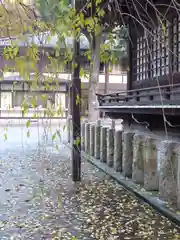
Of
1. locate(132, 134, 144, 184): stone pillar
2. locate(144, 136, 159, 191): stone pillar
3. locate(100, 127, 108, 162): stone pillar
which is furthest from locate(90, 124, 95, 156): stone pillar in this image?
locate(144, 136, 159, 191): stone pillar

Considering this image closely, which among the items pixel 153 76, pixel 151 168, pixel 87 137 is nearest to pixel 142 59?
pixel 153 76

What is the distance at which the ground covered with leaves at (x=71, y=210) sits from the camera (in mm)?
4492

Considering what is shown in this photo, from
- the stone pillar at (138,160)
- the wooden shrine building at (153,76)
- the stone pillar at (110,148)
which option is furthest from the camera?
the stone pillar at (110,148)

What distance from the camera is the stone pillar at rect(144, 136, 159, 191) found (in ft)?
20.9

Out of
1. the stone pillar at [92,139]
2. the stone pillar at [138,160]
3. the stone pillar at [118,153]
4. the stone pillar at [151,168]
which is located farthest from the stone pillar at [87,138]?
the stone pillar at [151,168]

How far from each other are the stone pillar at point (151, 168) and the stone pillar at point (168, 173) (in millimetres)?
715

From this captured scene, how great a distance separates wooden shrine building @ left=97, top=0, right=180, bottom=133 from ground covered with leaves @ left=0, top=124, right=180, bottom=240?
1576 millimetres

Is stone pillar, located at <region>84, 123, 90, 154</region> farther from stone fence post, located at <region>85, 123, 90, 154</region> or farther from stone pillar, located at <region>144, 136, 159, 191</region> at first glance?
stone pillar, located at <region>144, 136, 159, 191</region>

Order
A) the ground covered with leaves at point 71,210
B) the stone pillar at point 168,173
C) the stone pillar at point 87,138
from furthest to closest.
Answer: the stone pillar at point 87,138
the stone pillar at point 168,173
the ground covered with leaves at point 71,210

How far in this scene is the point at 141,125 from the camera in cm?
835

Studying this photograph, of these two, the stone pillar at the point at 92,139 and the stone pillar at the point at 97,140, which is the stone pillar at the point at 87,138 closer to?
the stone pillar at the point at 92,139

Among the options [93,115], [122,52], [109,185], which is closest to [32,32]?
[109,185]

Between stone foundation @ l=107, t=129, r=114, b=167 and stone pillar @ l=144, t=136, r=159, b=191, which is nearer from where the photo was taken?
stone pillar @ l=144, t=136, r=159, b=191

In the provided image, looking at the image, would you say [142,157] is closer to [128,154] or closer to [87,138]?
[128,154]
